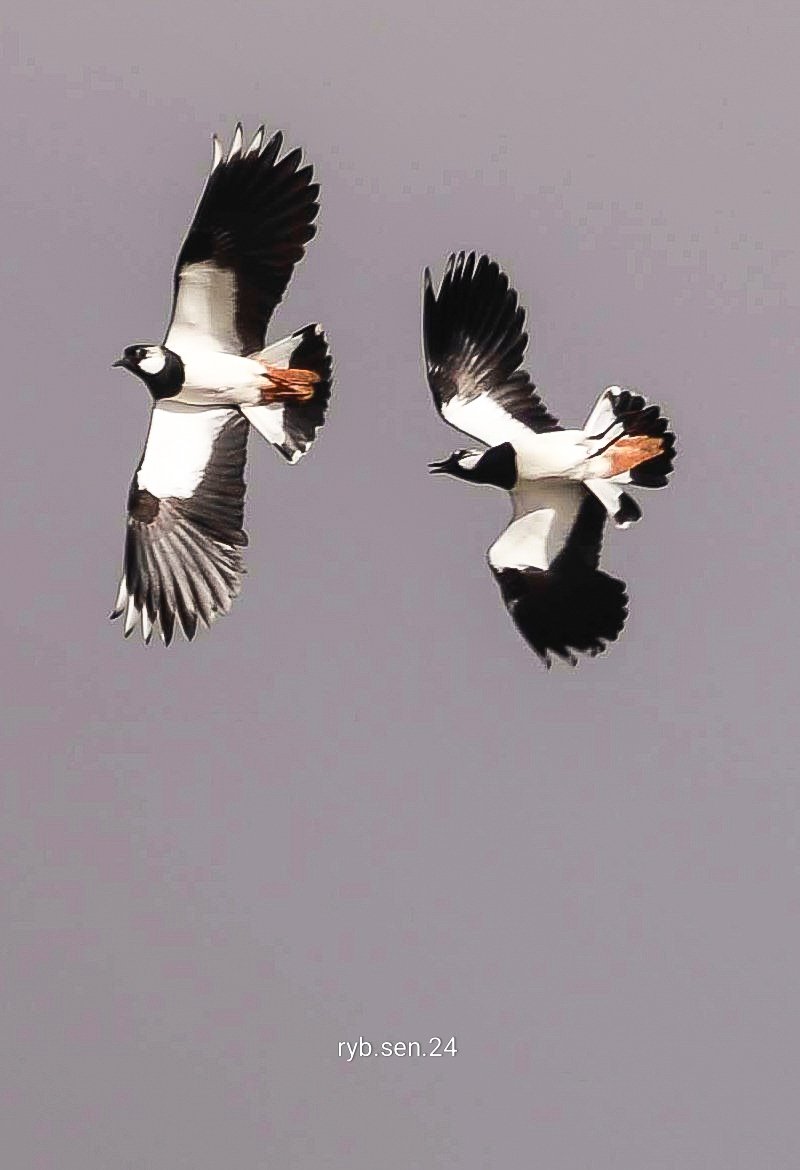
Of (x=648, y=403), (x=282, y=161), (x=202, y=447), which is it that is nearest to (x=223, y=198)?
(x=282, y=161)

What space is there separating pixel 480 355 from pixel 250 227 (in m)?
1.25

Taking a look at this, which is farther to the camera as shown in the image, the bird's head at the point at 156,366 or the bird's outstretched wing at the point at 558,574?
the bird's head at the point at 156,366

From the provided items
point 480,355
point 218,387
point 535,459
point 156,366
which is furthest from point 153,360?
point 535,459

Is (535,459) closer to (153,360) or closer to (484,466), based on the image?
(484,466)

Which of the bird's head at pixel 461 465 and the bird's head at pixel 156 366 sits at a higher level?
the bird's head at pixel 156 366

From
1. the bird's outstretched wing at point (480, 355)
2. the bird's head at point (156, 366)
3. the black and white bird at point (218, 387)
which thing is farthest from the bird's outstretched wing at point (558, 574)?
the bird's head at point (156, 366)

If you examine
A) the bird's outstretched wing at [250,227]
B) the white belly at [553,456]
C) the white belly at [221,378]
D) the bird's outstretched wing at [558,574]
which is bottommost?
A: the bird's outstretched wing at [558,574]

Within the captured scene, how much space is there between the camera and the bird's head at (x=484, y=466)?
14484mm

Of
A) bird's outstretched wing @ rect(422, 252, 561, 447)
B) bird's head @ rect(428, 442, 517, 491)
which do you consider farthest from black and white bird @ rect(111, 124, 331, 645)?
bird's head @ rect(428, 442, 517, 491)

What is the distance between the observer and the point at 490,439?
1485 centimetres

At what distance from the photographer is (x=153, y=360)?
48.9 ft

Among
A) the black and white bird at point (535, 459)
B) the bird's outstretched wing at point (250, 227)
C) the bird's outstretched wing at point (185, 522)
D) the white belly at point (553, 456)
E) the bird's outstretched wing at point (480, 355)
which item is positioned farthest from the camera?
the bird's outstretched wing at point (480, 355)

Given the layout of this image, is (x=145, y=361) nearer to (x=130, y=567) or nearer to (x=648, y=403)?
(x=130, y=567)

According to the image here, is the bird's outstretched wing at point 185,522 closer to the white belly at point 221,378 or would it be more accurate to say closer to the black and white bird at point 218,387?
the black and white bird at point 218,387
